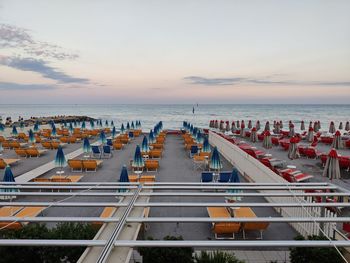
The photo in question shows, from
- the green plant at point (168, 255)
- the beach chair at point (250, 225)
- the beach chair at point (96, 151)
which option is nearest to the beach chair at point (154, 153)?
the beach chair at point (96, 151)

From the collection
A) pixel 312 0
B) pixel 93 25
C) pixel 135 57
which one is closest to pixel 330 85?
pixel 135 57

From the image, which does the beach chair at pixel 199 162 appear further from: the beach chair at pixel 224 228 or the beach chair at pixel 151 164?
the beach chair at pixel 224 228

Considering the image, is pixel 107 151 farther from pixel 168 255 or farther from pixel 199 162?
pixel 168 255

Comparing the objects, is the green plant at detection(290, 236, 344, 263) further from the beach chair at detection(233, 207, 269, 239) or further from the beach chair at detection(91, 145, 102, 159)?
the beach chair at detection(91, 145, 102, 159)

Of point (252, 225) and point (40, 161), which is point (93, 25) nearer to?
point (40, 161)

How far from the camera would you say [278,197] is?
678cm

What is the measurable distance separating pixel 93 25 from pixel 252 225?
57.1ft

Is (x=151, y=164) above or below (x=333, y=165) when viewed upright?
below

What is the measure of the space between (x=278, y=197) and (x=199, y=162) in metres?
4.98

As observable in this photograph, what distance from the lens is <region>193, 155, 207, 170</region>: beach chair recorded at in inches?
444

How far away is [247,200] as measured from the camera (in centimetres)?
761

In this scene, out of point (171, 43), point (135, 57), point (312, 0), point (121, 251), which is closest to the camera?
point (121, 251)

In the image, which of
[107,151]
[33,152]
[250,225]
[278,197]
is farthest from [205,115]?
[250,225]

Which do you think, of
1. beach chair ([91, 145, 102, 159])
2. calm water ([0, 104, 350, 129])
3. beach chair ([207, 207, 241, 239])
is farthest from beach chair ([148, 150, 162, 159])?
calm water ([0, 104, 350, 129])
